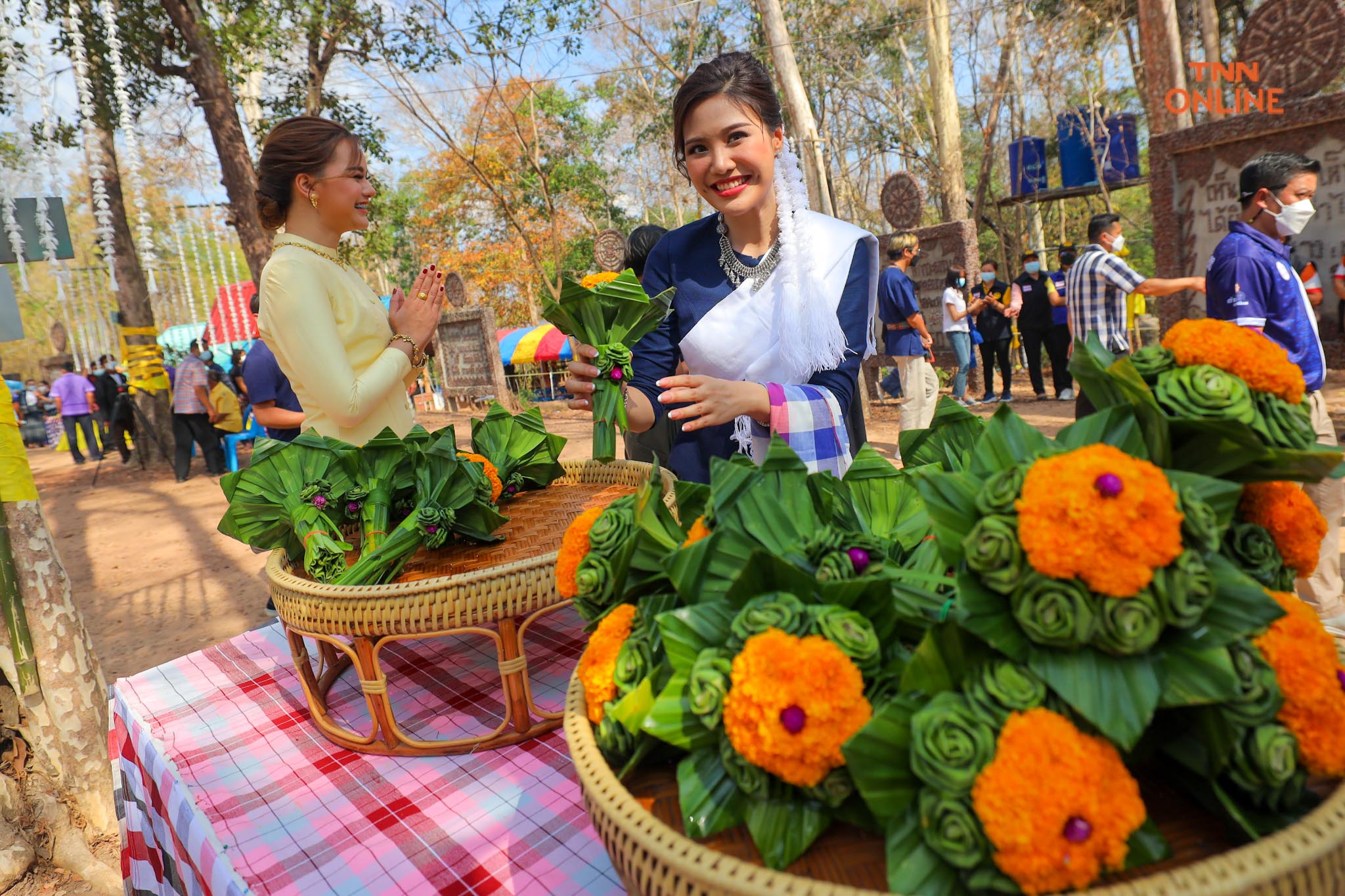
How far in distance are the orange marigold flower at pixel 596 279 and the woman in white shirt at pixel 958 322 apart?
24.7 ft

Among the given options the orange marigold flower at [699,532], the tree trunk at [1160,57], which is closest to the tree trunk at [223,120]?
the orange marigold flower at [699,532]

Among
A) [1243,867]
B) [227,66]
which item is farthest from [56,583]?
[227,66]

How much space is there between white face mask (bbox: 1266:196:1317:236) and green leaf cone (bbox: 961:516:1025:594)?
3238 millimetres

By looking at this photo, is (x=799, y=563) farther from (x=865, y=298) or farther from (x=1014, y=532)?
(x=865, y=298)

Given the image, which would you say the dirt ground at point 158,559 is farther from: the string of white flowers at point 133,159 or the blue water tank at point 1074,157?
the blue water tank at point 1074,157

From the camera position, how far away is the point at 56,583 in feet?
7.79

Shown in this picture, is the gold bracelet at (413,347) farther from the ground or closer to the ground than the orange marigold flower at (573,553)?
farther from the ground

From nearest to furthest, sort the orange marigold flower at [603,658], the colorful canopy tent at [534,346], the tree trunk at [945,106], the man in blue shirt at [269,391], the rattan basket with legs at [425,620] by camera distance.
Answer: the orange marigold flower at [603,658] → the rattan basket with legs at [425,620] → the man in blue shirt at [269,391] → the tree trunk at [945,106] → the colorful canopy tent at [534,346]

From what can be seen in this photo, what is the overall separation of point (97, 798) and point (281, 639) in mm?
1287

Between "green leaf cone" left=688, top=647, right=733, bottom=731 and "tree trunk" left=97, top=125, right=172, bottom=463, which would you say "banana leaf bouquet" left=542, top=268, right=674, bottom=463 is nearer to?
"green leaf cone" left=688, top=647, right=733, bottom=731

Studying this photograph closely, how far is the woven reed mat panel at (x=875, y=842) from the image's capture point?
586mm

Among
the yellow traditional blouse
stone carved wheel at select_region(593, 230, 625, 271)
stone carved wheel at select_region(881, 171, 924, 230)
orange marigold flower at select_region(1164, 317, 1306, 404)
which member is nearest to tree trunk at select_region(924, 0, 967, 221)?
stone carved wheel at select_region(881, 171, 924, 230)

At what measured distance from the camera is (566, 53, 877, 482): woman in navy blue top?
1.41m

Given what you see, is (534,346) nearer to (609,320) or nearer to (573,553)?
(609,320)
